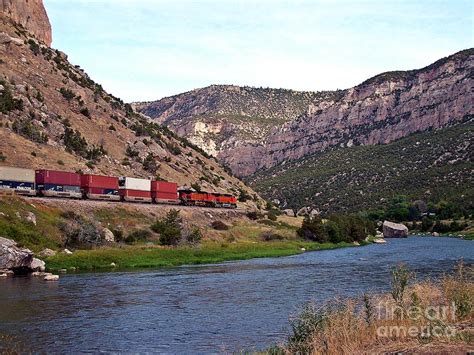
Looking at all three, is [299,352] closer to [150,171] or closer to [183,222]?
[183,222]

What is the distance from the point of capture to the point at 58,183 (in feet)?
217

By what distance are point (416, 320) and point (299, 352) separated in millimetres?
3599

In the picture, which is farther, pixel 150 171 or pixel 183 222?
pixel 150 171

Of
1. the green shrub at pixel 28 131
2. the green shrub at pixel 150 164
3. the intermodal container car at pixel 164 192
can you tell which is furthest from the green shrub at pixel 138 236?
the green shrub at pixel 150 164

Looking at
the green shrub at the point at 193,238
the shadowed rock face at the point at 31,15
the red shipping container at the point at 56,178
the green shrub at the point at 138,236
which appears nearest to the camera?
the green shrub at the point at 138,236

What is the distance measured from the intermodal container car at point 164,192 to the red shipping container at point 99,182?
8915 mm

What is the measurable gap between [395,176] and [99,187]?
4500 inches

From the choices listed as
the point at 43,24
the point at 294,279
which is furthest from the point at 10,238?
the point at 43,24

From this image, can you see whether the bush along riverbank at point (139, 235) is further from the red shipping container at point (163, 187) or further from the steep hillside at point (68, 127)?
the steep hillside at point (68, 127)

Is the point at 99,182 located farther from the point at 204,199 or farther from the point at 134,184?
the point at 204,199

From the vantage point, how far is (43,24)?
12394 cm

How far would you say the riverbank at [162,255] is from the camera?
48.5 metres

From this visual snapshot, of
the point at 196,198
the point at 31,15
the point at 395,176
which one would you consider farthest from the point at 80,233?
the point at 395,176

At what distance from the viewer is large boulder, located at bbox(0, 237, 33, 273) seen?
42.4 m
